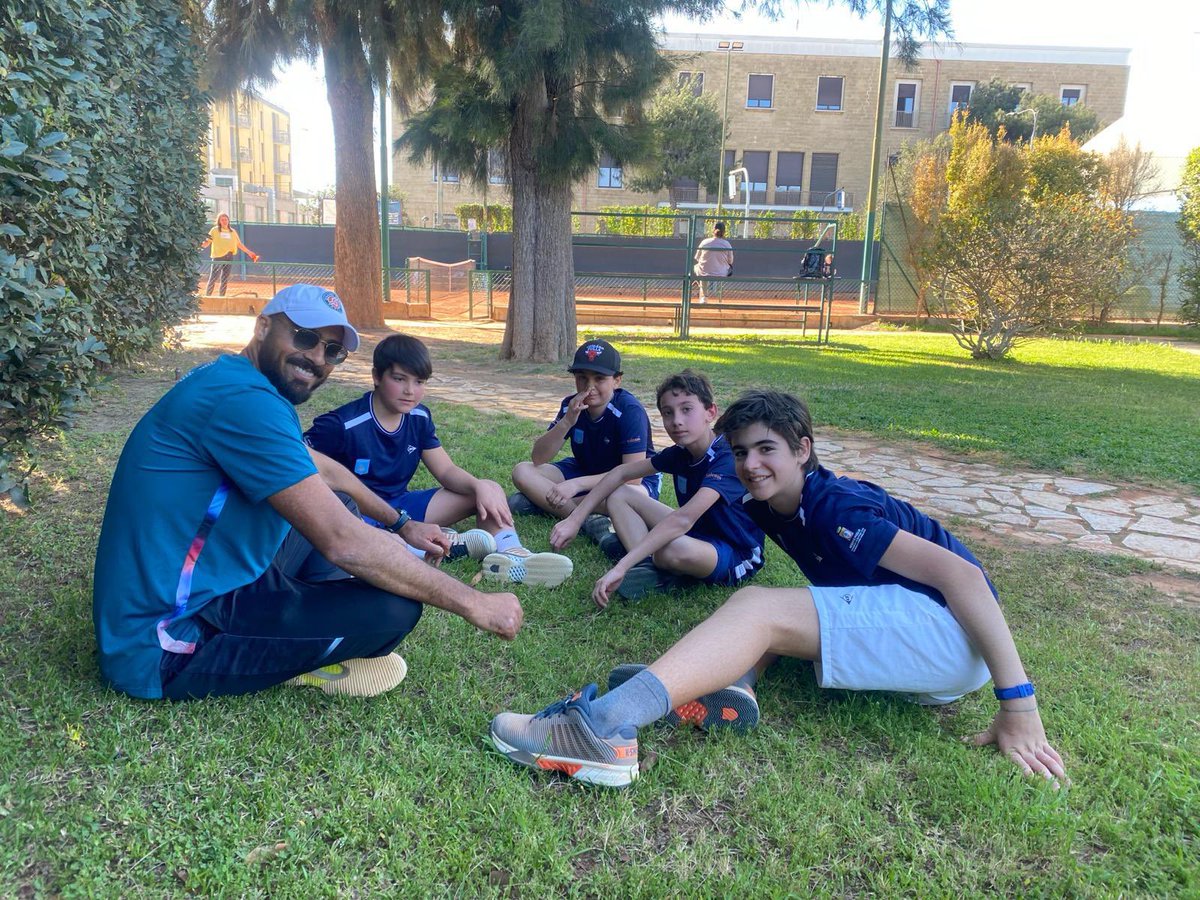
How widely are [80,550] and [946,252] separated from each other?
1320cm

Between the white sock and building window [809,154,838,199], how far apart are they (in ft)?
128

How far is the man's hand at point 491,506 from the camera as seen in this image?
13.2 feet

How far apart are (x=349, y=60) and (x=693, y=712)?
37.7 feet

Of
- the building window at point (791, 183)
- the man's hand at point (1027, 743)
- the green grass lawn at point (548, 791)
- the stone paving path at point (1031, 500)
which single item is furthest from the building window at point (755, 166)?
the man's hand at point (1027, 743)

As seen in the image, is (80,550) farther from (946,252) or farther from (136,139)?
(946,252)

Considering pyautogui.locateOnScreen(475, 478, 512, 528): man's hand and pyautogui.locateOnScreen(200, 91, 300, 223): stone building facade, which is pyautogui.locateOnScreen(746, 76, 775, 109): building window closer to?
pyautogui.locateOnScreen(200, 91, 300, 223): stone building facade

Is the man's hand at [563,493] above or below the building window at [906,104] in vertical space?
below

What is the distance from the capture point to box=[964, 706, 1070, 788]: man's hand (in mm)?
2377

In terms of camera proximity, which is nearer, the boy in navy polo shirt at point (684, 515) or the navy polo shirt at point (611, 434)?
the boy in navy polo shirt at point (684, 515)

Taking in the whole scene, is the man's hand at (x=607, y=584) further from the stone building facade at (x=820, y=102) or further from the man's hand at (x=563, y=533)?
the stone building facade at (x=820, y=102)

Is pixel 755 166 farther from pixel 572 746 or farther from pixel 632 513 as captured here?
pixel 572 746

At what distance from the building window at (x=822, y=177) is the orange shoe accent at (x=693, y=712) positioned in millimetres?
40158

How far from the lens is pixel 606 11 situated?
372 inches

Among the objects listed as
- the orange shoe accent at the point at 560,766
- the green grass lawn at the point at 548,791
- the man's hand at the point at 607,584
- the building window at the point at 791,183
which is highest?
the building window at the point at 791,183
